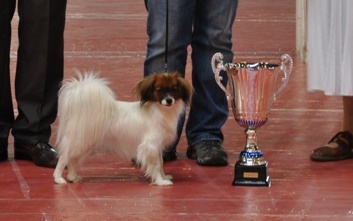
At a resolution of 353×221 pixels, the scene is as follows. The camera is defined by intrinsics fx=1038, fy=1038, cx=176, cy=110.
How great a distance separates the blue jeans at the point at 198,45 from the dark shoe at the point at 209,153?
0.13 feet

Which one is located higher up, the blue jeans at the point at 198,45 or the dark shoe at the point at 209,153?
the blue jeans at the point at 198,45

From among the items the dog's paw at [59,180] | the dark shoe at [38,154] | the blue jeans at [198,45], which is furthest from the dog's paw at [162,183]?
the dark shoe at [38,154]

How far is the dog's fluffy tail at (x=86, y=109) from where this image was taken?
13.4 feet

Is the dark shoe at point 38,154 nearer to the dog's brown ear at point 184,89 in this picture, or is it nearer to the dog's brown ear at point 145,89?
the dog's brown ear at point 145,89

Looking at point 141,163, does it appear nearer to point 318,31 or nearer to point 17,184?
point 17,184

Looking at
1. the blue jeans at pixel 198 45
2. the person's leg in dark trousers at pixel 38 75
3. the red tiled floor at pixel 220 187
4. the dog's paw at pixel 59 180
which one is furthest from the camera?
the person's leg in dark trousers at pixel 38 75

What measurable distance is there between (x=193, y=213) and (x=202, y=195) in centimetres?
28

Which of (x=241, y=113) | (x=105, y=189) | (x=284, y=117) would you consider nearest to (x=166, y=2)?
(x=241, y=113)

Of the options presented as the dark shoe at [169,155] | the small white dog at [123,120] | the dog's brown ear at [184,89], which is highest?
the dog's brown ear at [184,89]

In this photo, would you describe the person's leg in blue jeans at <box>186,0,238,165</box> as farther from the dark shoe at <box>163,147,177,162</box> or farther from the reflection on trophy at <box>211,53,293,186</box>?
the reflection on trophy at <box>211,53,293,186</box>

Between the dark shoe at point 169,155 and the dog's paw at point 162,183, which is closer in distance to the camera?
the dog's paw at point 162,183

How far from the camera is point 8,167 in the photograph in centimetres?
446

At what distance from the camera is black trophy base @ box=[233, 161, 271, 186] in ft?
13.4

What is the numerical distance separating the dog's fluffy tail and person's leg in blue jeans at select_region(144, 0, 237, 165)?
15.9 inches
